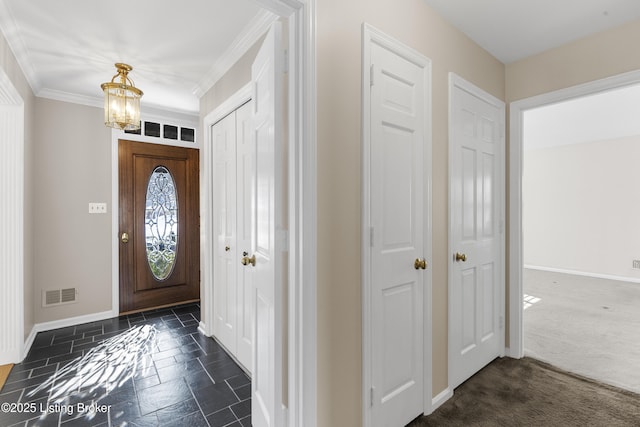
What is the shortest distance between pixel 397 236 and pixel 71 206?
3.64 metres

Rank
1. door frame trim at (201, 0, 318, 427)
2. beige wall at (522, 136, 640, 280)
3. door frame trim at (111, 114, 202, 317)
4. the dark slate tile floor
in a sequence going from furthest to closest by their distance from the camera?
beige wall at (522, 136, 640, 280) → door frame trim at (111, 114, 202, 317) → the dark slate tile floor → door frame trim at (201, 0, 318, 427)

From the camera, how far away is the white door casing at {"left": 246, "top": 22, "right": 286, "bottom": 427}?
135cm

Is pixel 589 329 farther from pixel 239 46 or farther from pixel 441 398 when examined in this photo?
pixel 239 46

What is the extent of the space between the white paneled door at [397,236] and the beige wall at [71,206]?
347 cm

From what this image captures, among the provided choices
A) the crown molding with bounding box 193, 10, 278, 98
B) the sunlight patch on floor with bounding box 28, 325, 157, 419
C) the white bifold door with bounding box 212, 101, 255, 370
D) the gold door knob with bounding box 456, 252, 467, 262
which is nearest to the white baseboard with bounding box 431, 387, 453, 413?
the gold door knob with bounding box 456, 252, 467, 262

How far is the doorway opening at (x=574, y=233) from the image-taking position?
8.44ft

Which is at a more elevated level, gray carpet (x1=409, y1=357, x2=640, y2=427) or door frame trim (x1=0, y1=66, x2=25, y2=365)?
door frame trim (x1=0, y1=66, x2=25, y2=365)

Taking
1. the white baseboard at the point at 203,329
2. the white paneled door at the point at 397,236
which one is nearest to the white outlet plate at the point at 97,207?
the white baseboard at the point at 203,329

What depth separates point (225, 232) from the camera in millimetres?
2852

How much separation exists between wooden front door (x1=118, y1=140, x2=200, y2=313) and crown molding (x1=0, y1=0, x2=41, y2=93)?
991 mm

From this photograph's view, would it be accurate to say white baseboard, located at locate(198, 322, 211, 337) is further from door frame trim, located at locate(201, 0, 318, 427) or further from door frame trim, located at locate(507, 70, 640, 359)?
door frame trim, located at locate(507, 70, 640, 359)

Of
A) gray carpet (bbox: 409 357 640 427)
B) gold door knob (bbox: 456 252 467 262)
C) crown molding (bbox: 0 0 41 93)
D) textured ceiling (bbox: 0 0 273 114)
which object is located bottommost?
gray carpet (bbox: 409 357 640 427)

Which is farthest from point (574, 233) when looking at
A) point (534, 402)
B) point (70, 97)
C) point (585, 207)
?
point (70, 97)

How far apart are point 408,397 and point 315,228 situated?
117cm
